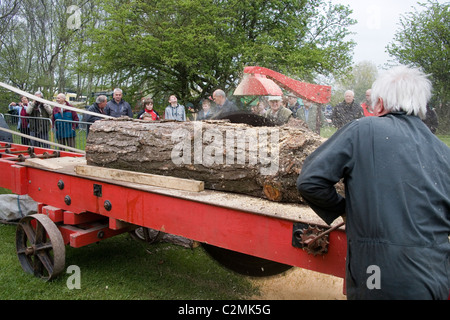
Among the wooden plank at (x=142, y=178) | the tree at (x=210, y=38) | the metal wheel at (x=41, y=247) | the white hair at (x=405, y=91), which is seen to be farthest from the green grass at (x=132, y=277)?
the tree at (x=210, y=38)

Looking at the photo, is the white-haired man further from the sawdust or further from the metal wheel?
the sawdust

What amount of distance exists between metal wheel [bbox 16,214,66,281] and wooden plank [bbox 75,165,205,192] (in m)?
0.61

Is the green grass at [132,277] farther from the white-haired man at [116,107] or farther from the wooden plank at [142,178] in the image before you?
the white-haired man at [116,107]

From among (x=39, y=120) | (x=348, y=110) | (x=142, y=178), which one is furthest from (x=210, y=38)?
(x=142, y=178)

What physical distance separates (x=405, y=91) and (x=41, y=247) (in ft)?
11.0

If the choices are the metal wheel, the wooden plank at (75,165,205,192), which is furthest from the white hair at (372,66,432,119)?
the metal wheel

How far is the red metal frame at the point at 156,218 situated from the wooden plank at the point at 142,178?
122mm

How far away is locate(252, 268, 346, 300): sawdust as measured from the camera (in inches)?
132

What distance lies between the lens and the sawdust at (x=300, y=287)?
11.0ft

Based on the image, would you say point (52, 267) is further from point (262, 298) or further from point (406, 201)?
point (406, 201)

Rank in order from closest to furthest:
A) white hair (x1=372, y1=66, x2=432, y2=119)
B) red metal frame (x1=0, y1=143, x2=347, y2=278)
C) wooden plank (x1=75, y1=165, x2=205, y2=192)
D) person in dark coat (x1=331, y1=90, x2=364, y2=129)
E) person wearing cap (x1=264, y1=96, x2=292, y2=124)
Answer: white hair (x1=372, y1=66, x2=432, y2=119) < red metal frame (x1=0, y1=143, x2=347, y2=278) < wooden plank (x1=75, y1=165, x2=205, y2=192) < person wearing cap (x1=264, y1=96, x2=292, y2=124) < person in dark coat (x1=331, y1=90, x2=364, y2=129)

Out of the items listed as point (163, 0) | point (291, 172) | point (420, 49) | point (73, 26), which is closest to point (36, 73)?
point (73, 26)

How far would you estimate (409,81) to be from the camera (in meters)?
1.61

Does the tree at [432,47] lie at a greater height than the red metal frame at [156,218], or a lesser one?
greater
